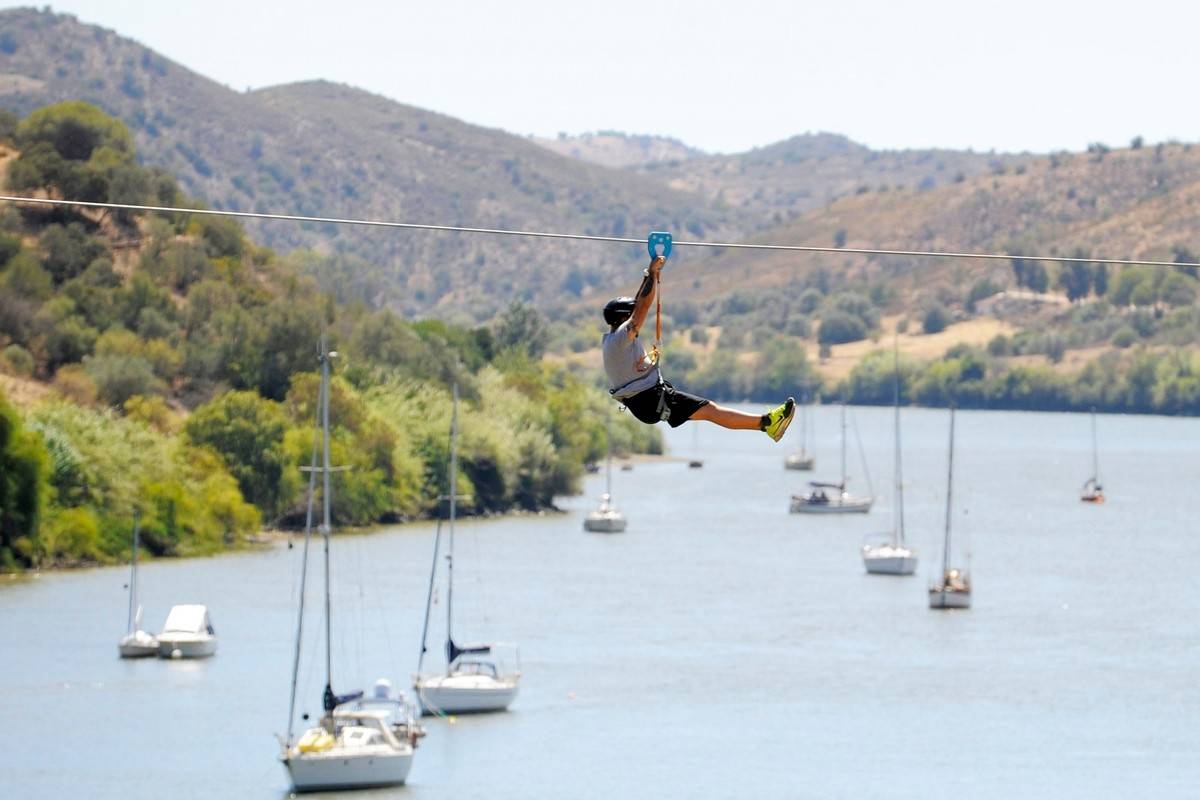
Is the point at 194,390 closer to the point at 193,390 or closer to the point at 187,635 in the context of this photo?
the point at 193,390

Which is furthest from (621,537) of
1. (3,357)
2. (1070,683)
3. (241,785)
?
(241,785)

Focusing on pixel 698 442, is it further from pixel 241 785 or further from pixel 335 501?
pixel 241 785

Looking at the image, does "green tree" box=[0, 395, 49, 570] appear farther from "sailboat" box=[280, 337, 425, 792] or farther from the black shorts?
the black shorts

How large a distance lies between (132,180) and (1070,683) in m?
60.5

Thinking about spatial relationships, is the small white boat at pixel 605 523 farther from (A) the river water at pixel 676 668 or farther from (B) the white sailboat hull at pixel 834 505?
(B) the white sailboat hull at pixel 834 505

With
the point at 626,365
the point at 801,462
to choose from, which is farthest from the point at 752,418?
the point at 801,462

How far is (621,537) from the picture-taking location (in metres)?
86.9

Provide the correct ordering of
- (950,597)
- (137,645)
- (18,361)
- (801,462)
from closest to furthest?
(137,645) → (950,597) → (18,361) → (801,462)

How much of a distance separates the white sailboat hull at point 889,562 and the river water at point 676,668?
758 millimetres

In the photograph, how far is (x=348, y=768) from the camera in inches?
1719

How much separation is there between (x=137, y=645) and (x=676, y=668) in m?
13.8

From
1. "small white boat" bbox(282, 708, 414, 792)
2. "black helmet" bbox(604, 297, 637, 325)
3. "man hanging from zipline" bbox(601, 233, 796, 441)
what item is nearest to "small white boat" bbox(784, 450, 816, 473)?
"small white boat" bbox(282, 708, 414, 792)

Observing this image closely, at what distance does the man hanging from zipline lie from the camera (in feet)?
51.9

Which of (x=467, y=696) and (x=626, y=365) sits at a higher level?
(x=626, y=365)
